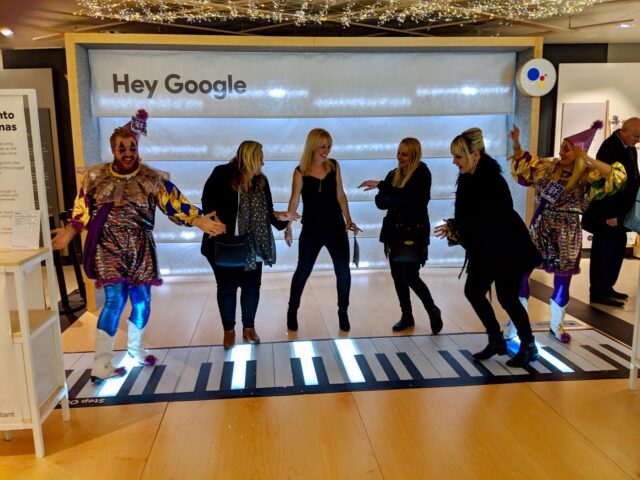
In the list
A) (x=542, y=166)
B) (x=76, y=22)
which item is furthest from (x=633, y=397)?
(x=76, y=22)

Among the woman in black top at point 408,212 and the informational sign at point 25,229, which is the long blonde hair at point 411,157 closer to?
the woman in black top at point 408,212

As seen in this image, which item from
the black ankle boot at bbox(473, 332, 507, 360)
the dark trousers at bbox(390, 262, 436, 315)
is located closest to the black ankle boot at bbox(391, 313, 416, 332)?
the dark trousers at bbox(390, 262, 436, 315)

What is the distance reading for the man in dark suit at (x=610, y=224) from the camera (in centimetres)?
460

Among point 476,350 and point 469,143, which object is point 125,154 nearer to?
point 469,143

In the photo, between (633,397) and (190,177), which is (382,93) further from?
(633,397)

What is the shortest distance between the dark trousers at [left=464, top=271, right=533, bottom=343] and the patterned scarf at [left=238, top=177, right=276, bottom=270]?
4.45 ft

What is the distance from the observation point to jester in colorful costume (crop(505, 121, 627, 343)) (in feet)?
11.1

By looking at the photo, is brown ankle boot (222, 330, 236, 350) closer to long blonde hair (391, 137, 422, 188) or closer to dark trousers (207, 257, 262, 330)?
dark trousers (207, 257, 262, 330)

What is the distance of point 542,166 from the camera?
3.58 m

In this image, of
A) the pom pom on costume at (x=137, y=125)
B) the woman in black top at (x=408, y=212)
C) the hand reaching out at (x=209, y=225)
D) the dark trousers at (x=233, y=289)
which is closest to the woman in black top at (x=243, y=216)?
the dark trousers at (x=233, y=289)

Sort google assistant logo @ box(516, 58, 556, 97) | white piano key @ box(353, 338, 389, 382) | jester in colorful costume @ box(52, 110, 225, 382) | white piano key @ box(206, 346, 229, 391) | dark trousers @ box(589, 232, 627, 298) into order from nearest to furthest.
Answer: jester in colorful costume @ box(52, 110, 225, 382), white piano key @ box(206, 346, 229, 391), white piano key @ box(353, 338, 389, 382), dark trousers @ box(589, 232, 627, 298), google assistant logo @ box(516, 58, 556, 97)

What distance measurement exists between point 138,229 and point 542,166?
2658 millimetres

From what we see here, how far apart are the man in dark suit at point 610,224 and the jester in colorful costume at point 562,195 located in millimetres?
1085

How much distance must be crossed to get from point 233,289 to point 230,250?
305 millimetres
